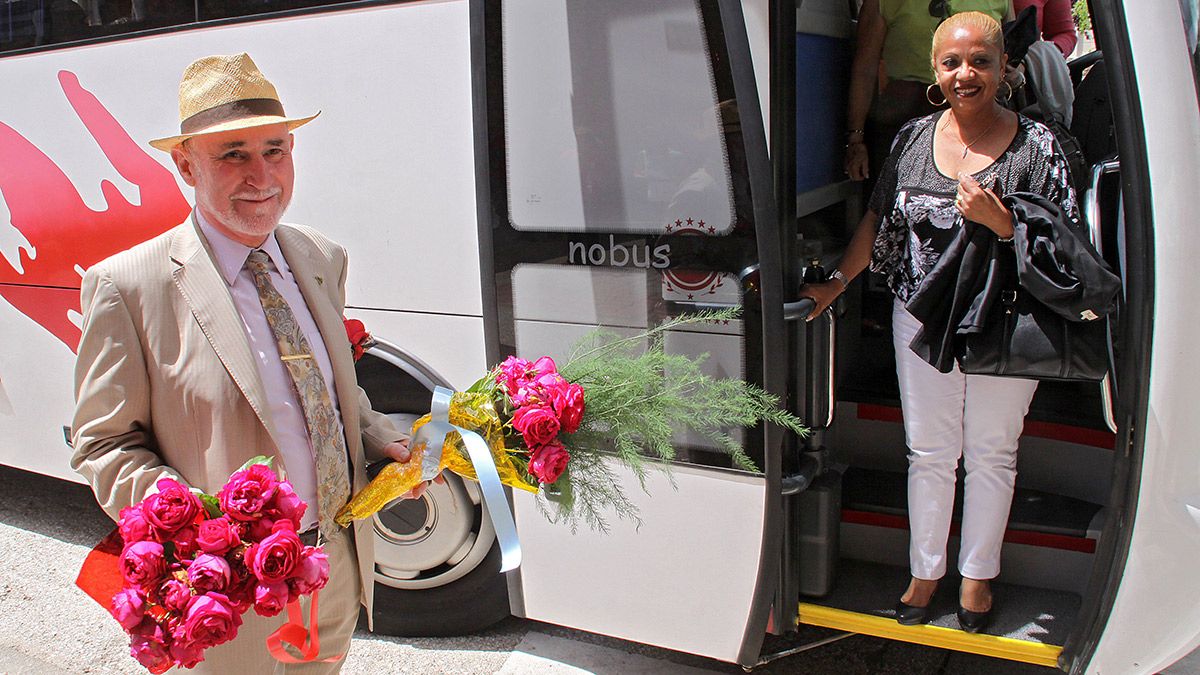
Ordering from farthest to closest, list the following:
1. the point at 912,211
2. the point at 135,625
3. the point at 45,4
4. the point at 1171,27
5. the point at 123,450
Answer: the point at 45,4
the point at 912,211
the point at 1171,27
the point at 123,450
the point at 135,625

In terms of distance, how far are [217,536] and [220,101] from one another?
86 cm

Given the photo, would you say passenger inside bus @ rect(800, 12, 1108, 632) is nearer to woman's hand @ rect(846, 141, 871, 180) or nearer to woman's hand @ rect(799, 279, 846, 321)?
woman's hand @ rect(799, 279, 846, 321)

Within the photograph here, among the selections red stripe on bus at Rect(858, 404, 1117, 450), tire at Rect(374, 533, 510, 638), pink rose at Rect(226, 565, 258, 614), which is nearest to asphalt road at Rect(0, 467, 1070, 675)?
tire at Rect(374, 533, 510, 638)

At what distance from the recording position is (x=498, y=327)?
314cm

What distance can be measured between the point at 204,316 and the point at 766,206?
1.38 meters

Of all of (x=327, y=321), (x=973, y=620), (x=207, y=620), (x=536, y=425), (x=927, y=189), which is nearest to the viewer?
(x=207, y=620)

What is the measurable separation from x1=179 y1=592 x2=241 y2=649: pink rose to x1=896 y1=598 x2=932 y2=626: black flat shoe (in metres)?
2.08

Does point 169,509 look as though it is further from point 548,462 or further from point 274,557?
point 548,462

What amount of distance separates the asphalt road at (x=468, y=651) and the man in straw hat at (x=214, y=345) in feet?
5.37

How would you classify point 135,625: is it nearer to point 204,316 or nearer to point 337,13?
point 204,316

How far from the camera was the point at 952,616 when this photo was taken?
3049mm

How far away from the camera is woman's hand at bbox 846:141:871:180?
348cm

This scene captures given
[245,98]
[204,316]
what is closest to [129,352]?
[204,316]

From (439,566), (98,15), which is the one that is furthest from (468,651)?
(98,15)
